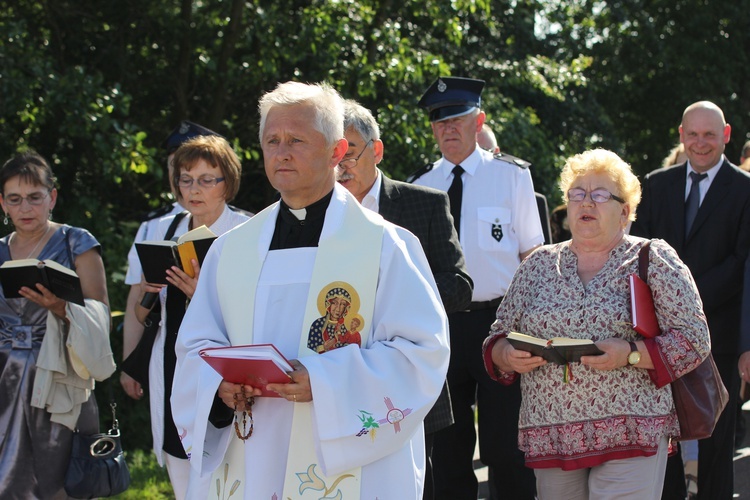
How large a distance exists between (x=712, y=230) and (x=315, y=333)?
11.7 ft

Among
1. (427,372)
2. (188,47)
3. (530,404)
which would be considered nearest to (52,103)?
(188,47)

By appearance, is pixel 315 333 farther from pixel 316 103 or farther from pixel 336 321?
pixel 316 103

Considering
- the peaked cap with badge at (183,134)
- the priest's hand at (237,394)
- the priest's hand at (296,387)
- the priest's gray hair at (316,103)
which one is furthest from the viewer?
the peaked cap with badge at (183,134)

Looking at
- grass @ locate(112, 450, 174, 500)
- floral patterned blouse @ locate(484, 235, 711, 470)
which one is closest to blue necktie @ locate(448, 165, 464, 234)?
floral patterned blouse @ locate(484, 235, 711, 470)

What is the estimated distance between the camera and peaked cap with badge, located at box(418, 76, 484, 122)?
6.56 metres

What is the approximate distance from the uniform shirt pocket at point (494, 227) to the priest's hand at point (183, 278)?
6.23ft

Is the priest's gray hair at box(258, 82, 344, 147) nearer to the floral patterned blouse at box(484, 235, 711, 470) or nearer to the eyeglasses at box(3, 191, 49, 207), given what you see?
the floral patterned blouse at box(484, 235, 711, 470)

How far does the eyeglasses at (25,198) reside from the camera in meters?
5.90

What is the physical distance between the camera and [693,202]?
6.57 m

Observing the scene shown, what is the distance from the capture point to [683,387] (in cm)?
467

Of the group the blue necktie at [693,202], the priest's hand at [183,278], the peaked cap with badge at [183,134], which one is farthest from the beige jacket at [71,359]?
the blue necktie at [693,202]

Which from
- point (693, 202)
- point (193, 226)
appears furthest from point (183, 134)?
point (693, 202)

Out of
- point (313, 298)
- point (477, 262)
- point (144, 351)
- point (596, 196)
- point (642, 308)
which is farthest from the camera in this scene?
point (477, 262)

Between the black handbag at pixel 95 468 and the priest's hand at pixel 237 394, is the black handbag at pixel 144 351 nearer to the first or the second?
the black handbag at pixel 95 468
